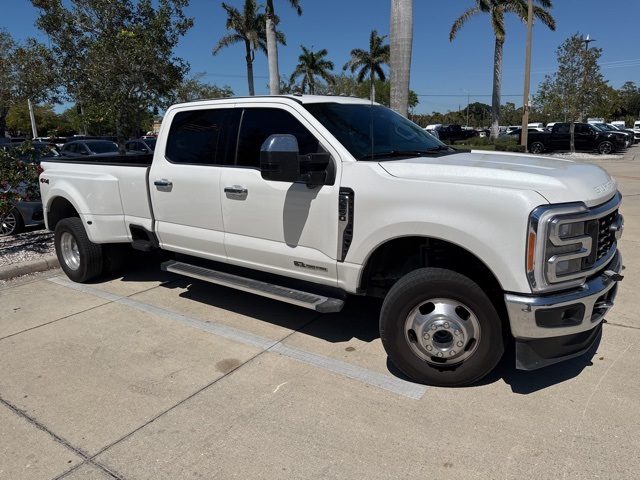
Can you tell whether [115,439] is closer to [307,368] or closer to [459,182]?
[307,368]

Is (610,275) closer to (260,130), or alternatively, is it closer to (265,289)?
(265,289)

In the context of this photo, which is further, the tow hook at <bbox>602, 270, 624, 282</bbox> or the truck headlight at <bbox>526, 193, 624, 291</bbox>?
the tow hook at <bbox>602, 270, 624, 282</bbox>

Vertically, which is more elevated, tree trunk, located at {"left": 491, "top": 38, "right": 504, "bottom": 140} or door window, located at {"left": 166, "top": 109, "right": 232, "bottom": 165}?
tree trunk, located at {"left": 491, "top": 38, "right": 504, "bottom": 140}

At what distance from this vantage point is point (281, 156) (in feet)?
11.7

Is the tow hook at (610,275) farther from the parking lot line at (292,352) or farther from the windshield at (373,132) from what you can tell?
the windshield at (373,132)

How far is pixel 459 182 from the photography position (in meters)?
3.21

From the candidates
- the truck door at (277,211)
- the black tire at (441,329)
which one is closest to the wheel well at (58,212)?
the truck door at (277,211)

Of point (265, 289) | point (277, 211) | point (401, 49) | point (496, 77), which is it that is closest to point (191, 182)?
point (277, 211)

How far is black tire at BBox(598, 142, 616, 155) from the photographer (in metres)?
27.7

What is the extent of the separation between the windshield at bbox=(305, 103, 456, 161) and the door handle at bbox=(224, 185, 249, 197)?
2.85ft

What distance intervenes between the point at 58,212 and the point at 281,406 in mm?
4501

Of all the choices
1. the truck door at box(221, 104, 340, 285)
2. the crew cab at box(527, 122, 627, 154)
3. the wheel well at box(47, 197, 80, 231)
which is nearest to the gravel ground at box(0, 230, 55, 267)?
the wheel well at box(47, 197, 80, 231)

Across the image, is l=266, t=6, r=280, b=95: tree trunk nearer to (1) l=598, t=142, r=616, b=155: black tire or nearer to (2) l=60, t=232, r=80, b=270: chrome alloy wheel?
(2) l=60, t=232, r=80, b=270: chrome alloy wheel

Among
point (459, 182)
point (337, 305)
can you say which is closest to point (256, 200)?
point (337, 305)
